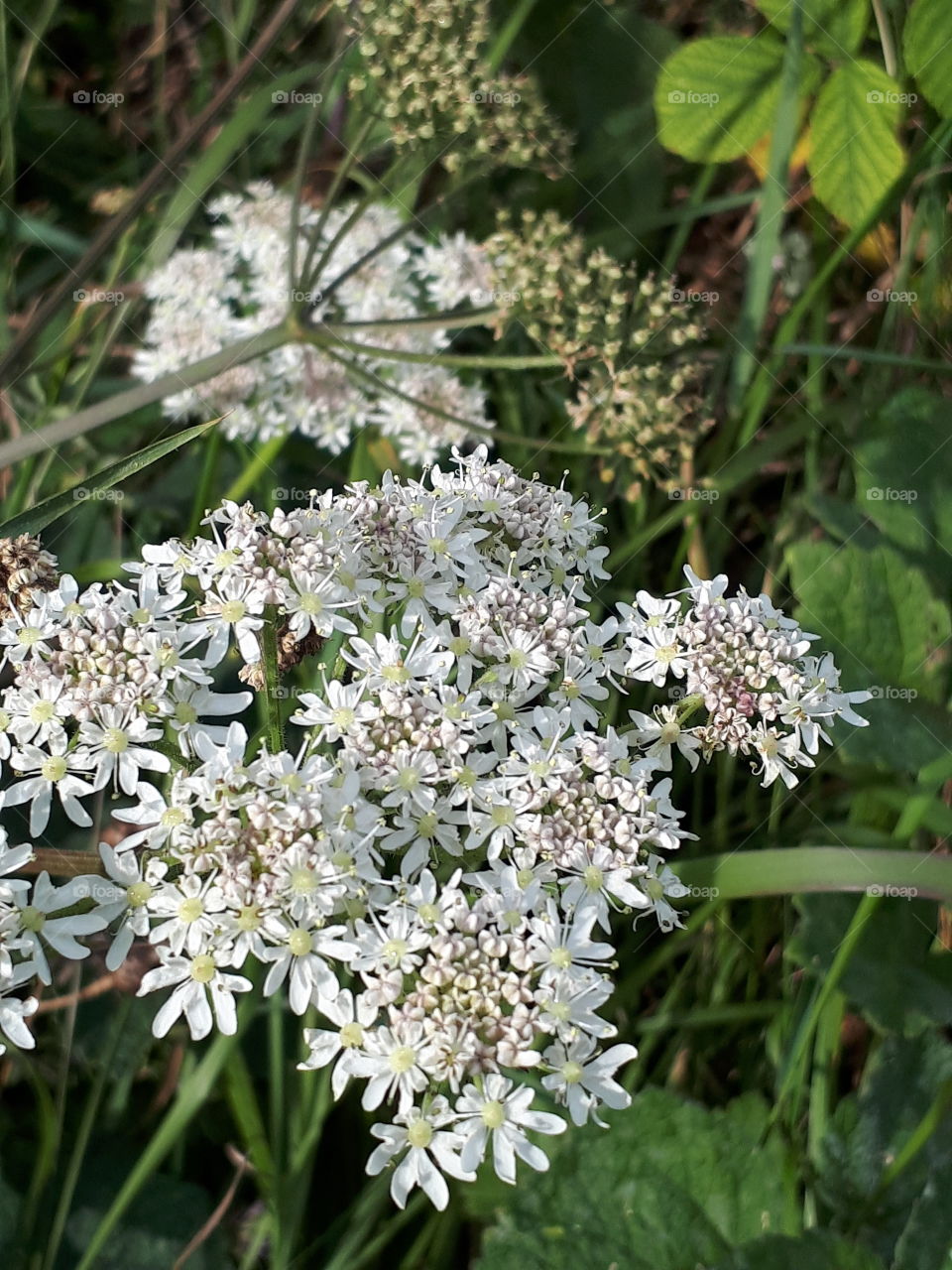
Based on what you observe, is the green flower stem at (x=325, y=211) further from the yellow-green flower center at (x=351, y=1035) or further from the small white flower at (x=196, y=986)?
the yellow-green flower center at (x=351, y=1035)

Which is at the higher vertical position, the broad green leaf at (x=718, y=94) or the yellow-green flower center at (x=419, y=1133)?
the broad green leaf at (x=718, y=94)

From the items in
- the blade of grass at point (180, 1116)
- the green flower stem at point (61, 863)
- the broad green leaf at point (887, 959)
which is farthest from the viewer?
the broad green leaf at point (887, 959)

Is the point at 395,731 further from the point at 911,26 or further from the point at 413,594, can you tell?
the point at 911,26

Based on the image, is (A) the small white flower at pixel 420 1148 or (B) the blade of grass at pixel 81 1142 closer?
(A) the small white flower at pixel 420 1148

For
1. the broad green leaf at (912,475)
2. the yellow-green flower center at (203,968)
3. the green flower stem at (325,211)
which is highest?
the green flower stem at (325,211)

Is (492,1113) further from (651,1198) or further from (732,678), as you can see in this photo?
(651,1198)

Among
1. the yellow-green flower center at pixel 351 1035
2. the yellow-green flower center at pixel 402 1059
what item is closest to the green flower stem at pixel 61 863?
the yellow-green flower center at pixel 351 1035

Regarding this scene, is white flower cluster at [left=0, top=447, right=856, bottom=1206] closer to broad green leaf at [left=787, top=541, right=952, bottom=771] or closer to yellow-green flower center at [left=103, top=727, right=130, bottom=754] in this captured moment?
yellow-green flower center at [left=103, top=727, right=130, bottom=754]

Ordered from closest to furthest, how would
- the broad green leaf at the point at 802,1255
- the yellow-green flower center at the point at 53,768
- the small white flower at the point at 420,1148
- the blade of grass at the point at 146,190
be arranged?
the small white flower at the point at 420,1148
the yellow-green flower center at the point at 53,768
the broad green leaf at the point at 802,1255
the blade of grass at the point at 146,190
